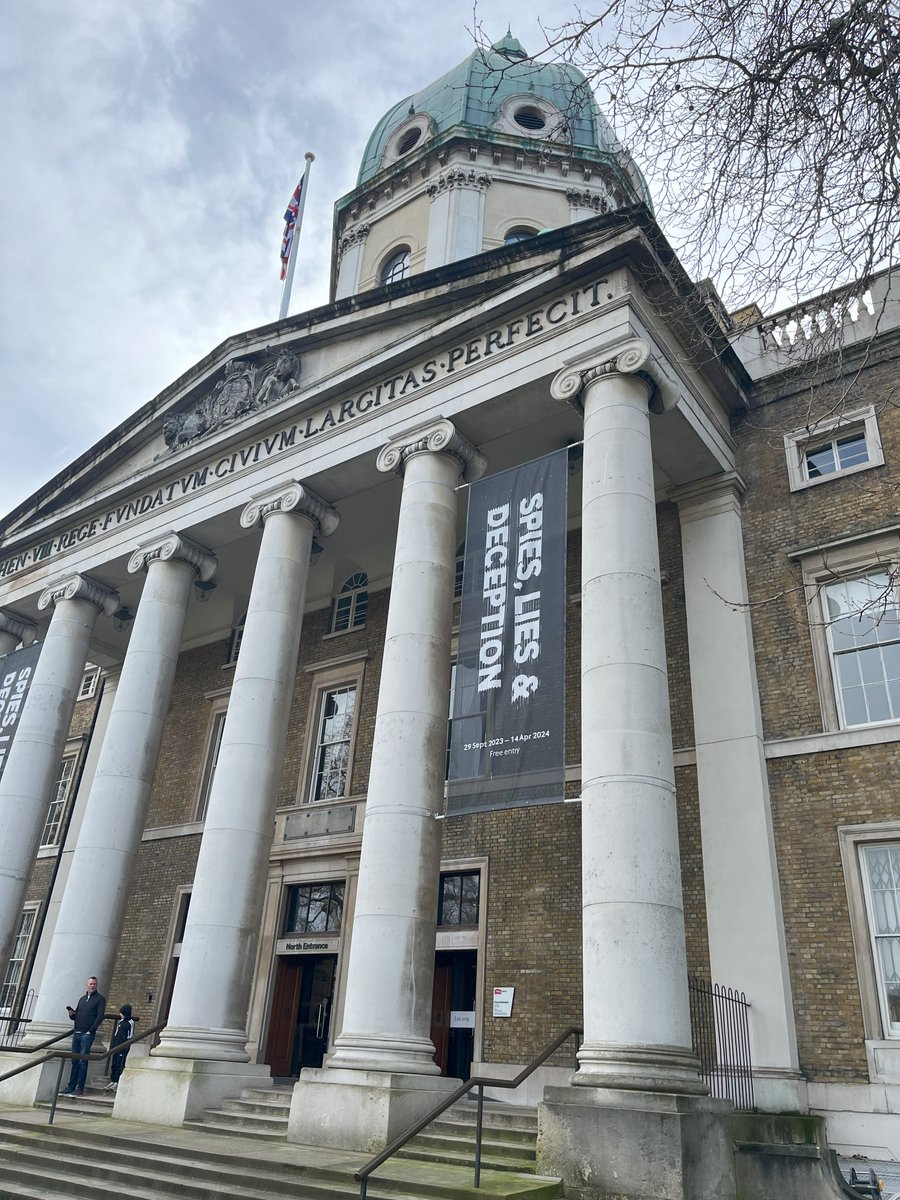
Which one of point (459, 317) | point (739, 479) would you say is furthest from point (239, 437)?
point (739, 479)

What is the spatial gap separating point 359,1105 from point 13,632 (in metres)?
15.7

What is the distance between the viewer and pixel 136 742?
16.5m

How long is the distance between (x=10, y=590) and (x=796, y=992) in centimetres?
1819

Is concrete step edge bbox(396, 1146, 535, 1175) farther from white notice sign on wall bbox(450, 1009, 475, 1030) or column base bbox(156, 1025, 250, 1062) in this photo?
white notice sign on wall bbox(450, 1009, 475, 1030)

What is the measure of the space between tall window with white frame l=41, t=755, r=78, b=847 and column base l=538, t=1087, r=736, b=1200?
18.3m

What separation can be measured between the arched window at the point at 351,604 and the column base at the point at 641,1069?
12432 mm

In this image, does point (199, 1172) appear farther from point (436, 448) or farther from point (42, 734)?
point (42, 734)

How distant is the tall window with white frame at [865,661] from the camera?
1306 centimetres

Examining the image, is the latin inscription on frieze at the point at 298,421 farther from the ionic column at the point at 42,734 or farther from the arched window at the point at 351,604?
the arched window at the point at 351,604

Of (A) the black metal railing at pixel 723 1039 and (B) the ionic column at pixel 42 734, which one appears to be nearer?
(A) the black metal railing at pixel 723 1039

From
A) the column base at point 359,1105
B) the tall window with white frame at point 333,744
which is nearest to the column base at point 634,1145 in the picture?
the column base at point 359,1105

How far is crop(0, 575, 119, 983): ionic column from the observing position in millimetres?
17422

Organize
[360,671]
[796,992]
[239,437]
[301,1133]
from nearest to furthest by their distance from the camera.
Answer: [301,1133], [796,992], [239,437], [360,671]

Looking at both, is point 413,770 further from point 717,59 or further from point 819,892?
point 717,59
